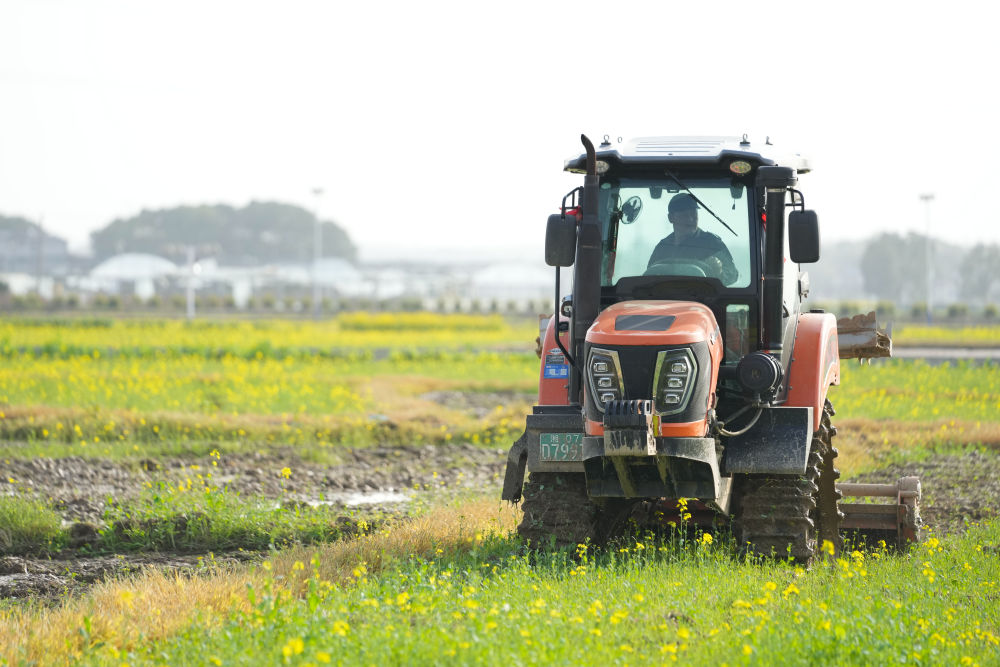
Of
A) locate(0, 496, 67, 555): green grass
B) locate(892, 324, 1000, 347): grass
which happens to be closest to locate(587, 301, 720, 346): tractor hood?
locate(0, 496, 67, 555): green grass

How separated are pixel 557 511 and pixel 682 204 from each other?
7.26 ft

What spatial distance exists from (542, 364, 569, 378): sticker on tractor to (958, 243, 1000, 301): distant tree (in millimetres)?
113466

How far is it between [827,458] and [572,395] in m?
2.00

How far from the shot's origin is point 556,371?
7.55m

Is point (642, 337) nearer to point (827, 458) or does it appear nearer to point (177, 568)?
point (827, 458)

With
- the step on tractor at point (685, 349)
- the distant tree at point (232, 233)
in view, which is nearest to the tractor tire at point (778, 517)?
the step on tractor at point (685, 349)

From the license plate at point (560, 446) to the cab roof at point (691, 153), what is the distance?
5.96 feet

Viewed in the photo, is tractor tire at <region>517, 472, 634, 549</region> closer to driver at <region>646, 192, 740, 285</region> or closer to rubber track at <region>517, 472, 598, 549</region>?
rubber track at <region>517, 472, 598, 549</region>

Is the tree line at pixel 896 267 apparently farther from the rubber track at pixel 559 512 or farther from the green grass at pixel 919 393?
the rubber track at pixel 559 512

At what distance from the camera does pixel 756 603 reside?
19.0 ft

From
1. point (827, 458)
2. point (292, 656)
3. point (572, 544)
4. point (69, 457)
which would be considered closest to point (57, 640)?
point (292, 656)

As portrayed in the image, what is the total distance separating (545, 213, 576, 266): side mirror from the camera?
22.3 feet

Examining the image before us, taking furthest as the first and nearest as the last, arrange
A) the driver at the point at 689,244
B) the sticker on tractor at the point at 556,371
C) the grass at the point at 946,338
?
the grass at the point at 946,338 → the sticker on tractor at the point at 556,371 → the driver at the point at 689,244

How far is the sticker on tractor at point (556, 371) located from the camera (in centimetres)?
753
